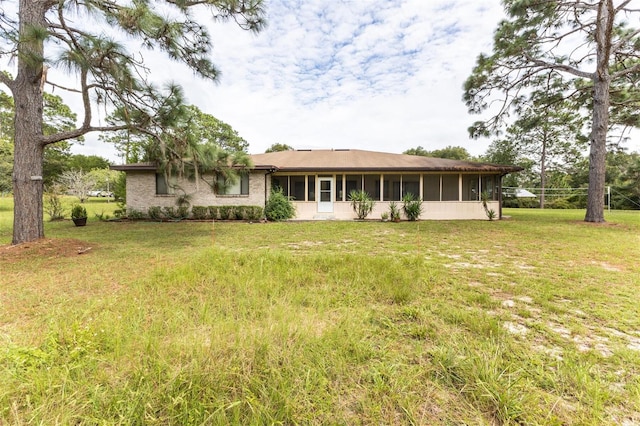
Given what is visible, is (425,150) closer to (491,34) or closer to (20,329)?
(491,34)

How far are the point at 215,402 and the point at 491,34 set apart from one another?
1662 cm

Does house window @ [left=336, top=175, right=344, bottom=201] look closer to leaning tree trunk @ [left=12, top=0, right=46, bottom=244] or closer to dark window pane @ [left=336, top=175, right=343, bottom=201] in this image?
dark window pane @ [left=336, top=175, right=343, bottom=201]

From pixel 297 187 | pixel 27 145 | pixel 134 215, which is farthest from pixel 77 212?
pixel 297 187

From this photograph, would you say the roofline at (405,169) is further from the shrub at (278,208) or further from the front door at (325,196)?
the shrub at (278,208)

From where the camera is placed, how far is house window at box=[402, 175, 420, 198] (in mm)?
14148

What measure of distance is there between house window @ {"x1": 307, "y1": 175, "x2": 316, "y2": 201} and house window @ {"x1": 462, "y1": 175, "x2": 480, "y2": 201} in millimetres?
8132

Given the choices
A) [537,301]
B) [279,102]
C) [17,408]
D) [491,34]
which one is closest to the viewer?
[17,408]

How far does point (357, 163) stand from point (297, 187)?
3.53 metres

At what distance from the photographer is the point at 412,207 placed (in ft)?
40.5

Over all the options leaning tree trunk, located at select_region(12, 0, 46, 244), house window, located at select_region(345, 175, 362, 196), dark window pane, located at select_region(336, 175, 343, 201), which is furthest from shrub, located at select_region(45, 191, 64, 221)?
house window, located at select_region(345, 175, 362, 196)

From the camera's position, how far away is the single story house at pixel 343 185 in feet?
41.5

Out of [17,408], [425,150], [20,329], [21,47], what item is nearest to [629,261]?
[17,408]

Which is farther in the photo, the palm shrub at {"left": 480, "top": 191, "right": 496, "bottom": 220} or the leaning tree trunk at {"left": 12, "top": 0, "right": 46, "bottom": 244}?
the palm shrub at {"left": 480, "top": 191, "right": 496, "bottom": 220}

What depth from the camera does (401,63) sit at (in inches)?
499
